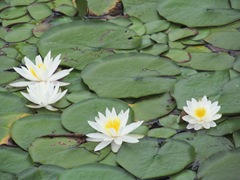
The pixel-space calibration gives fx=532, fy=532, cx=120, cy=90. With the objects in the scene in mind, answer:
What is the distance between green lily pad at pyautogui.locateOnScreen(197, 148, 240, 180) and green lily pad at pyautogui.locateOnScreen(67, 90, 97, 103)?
1.83 feet

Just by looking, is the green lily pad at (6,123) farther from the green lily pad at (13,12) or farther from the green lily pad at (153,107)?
the green lily pad at (13,12)

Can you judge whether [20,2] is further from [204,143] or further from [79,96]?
[204,143]

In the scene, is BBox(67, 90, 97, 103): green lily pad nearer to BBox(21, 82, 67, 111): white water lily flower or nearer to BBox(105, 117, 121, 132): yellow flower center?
BBox(21, 82, 67, 111): white water lily flower

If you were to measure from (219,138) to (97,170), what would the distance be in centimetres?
44

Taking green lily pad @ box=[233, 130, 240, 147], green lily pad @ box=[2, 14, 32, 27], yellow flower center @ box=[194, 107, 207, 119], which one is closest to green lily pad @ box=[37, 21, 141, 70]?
green lily pad @ box=[2, 14, 32, 27]

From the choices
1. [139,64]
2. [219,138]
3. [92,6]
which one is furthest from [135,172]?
[92,6]

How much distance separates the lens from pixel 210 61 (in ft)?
7.34

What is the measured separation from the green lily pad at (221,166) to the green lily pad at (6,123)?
2.32 feet

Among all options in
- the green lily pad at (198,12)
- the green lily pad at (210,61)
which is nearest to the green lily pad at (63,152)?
the green lily pad at (210,61)

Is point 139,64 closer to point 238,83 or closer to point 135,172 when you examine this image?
point 238,83

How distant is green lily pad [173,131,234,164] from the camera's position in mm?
1781

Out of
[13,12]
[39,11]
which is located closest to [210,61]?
[39,11]

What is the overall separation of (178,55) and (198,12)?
1.04 ft

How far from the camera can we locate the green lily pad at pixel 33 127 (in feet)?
6.21
